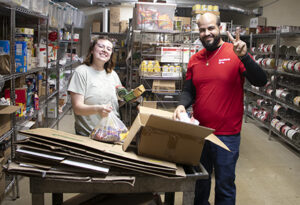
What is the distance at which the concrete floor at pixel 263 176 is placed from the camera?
3080mm

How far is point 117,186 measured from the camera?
4.70 ft

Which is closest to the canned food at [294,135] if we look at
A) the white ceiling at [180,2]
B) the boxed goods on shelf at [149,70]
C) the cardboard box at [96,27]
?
the boxed goods on shelf at [149,70]

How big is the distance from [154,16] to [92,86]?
95.8 inches

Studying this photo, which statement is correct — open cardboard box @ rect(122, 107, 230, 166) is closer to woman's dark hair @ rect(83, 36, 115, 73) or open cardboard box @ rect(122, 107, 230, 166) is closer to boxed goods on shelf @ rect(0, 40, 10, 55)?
woman's dark hair @ rect(83, 36, 115, 73)

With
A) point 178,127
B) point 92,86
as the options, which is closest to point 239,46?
point 178,127

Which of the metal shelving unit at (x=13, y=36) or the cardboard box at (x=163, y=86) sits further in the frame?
the cardboard box at (x=163, y=86)

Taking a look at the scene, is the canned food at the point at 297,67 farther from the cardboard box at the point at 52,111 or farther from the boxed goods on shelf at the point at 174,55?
the cardboard box at the point at 52,111

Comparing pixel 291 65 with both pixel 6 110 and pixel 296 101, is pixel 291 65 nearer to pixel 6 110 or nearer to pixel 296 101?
pixel 296 101

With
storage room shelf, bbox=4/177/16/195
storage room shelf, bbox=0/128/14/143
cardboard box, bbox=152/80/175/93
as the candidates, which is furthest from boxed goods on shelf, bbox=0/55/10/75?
cardboard box, bbox=152/80/175/93

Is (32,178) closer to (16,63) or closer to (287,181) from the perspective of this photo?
(16,63)

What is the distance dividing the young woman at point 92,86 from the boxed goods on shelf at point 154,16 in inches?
83.9

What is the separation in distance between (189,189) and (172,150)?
206mm

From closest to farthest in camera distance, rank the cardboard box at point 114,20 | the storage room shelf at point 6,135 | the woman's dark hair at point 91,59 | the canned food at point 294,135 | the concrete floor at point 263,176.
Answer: the woman's dark hair at point 91,59, the storage room shelf at point 6,135, the concrete floor at point 263,176, the canned food at point 294,135, the cardboard box at point 114,20

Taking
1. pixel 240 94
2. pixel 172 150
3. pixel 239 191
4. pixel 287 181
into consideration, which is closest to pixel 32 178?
pixel 172 150
